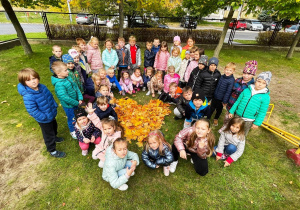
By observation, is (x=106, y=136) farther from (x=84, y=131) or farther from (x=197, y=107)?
(x=197, y=107)

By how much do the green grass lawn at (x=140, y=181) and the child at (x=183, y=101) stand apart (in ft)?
1.72

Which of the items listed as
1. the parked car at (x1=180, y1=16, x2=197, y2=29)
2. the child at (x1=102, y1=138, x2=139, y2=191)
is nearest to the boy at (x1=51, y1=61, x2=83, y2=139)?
the child at (x1=102, y1=138, x2=139, y2=191)

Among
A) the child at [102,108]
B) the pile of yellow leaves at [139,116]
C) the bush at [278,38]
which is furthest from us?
the bush at [278,38]

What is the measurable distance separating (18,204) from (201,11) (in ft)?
36.8

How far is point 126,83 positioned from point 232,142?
3994 millimetres

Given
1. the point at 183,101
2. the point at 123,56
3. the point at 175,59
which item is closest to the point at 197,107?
the point at 183,101

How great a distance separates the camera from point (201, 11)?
371 inches

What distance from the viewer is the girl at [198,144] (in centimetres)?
285

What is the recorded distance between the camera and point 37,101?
282 cm

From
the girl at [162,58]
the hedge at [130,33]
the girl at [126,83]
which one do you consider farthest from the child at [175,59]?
the hedge at [130,33]

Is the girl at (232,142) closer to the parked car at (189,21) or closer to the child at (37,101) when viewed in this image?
the child at (37,101)

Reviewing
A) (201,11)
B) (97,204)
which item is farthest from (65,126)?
(201,11)

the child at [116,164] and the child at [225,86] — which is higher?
the child at [225,86]

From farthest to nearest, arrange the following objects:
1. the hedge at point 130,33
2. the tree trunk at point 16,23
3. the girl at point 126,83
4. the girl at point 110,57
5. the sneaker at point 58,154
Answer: the hedge at point 130,33 < the tree trunk at point 16,23 < the girl at point 126,83 < the girl at point 110,57 < the sneaker at point 58,154
